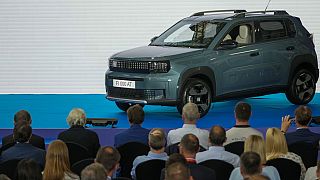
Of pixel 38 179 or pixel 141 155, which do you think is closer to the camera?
pixel 38 179

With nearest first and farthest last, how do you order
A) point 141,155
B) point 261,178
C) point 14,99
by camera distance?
1. point 261,178
2. point 141,155
3. point 14,99

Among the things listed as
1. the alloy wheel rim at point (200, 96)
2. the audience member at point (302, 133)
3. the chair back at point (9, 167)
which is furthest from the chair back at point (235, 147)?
the alloy wheel rim at point (200, 96)

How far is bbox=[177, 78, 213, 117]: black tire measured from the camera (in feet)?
43.3

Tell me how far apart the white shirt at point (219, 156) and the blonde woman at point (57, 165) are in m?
1.41

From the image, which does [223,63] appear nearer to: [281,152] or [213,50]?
[213,50]

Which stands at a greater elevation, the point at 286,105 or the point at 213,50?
the point at 213,50

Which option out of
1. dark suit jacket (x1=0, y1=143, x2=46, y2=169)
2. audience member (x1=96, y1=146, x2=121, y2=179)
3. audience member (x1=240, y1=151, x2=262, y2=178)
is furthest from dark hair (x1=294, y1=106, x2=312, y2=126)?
dark suit jacket (x1=0, y1=143, x2=46, y2=169)

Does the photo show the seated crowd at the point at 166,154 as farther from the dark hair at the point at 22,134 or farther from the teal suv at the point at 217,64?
the teal suv at the point at 217,64

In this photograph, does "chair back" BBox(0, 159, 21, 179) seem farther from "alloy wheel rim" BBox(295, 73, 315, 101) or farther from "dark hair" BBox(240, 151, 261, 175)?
"alloy wheel rim" BBox(295, 73, 315, 101)

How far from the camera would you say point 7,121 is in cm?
1377

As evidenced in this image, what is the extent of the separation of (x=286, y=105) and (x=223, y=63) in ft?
7.40

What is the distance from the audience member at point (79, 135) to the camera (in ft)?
29.8

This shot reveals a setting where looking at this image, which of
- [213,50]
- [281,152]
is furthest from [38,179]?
[213,50]

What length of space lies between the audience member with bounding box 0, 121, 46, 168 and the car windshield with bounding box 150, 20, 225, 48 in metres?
5.84
